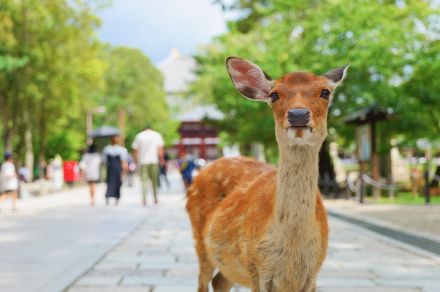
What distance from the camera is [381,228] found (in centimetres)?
1062

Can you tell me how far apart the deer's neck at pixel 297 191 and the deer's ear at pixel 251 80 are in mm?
454

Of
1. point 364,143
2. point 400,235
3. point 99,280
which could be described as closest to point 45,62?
point 364,143

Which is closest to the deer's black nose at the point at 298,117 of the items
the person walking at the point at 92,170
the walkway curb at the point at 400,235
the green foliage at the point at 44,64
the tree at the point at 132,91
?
the walkway curb at the point at 400,235

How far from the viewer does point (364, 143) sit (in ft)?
62.5

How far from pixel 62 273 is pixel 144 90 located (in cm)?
5096

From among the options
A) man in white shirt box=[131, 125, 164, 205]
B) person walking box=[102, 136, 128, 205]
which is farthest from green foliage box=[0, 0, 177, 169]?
man in white shirt box=[131, 125, 164, 205]

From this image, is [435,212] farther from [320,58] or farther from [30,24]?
[30,24]

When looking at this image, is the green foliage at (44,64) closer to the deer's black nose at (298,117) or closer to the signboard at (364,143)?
the signboard at (364,143)

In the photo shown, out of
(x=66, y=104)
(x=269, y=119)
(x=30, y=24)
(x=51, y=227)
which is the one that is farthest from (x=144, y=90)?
(x=51, y=227)

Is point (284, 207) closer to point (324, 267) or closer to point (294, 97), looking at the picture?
point (294, 97)

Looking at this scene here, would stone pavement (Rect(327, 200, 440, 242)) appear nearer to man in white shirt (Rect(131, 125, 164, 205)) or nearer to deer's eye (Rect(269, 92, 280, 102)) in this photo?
man in white shirt (Rect(131, 125, 164, 205))

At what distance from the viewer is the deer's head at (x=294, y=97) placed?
305cm

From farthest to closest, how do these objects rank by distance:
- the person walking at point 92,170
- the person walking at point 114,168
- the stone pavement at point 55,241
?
the person walking at point 92,170
the person walking at point 114,168
the stone pavement at point 55,241

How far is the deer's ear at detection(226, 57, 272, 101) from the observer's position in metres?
3.49
